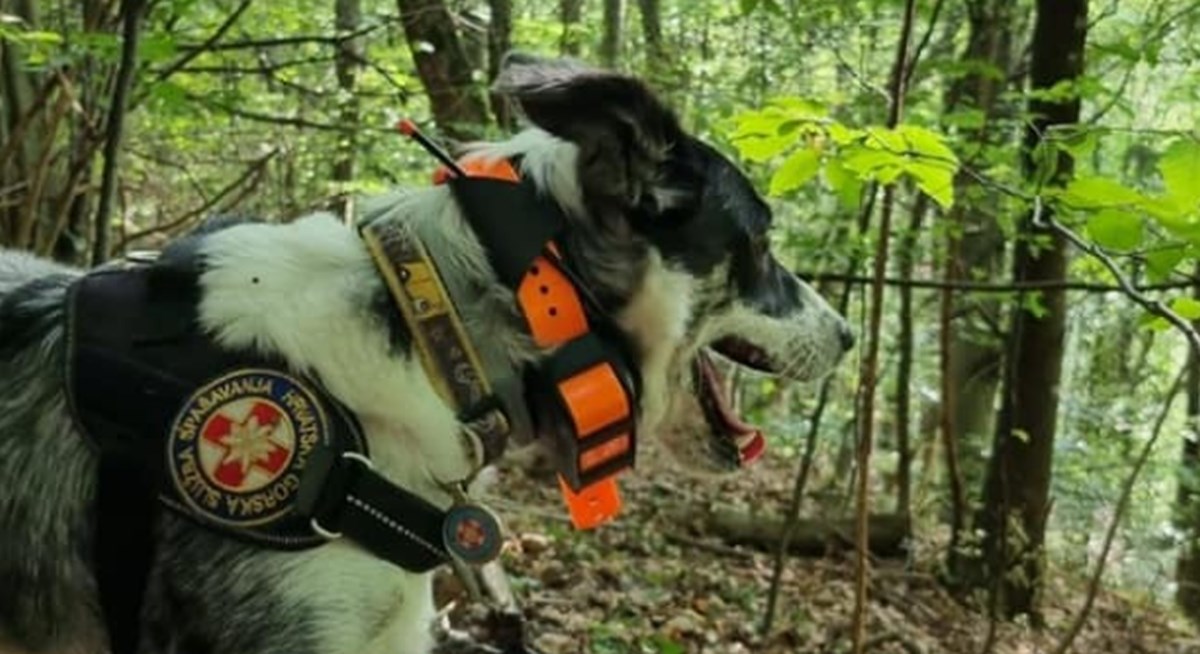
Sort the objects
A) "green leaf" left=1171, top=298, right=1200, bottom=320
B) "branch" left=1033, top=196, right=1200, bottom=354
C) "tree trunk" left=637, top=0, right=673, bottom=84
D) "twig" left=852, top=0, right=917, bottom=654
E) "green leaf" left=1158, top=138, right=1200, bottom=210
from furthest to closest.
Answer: "tree trunk" left=637, top=0, right=673, bottom=84, "twig" left=852, top=0, right=917, bottom=654, "green leaf" left=1171, top=298, right=1200, bottom=320, "branch" left=1033, top=196, right=1200, bottom=354, "green leaf" left=1158, top=138, right=1200, bottom=210

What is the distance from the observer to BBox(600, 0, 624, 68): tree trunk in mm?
10384

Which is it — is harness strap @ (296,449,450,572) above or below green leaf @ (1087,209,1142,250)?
below

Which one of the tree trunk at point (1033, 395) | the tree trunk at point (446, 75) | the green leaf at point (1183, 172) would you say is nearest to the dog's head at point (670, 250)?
the green leaf at point (1183, 172)

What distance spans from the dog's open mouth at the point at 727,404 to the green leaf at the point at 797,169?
544 millimetres

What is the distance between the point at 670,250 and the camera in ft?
8.62

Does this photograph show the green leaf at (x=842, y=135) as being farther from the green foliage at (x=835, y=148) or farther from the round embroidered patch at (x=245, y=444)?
the round embroidered patch at (x=245, y=444)

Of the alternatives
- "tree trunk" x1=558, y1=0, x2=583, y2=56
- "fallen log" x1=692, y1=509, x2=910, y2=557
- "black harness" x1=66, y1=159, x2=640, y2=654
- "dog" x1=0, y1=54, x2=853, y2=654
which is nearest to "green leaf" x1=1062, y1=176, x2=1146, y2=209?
"dog" x1=0, y1=54, x2=853, y2=654

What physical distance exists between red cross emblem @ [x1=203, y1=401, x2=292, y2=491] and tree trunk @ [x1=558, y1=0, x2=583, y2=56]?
5.98 metres

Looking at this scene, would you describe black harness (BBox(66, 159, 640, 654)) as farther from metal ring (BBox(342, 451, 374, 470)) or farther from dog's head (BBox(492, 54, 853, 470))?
dog's head (BBox(492, 54, 853, 470))

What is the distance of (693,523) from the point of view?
27.7ft

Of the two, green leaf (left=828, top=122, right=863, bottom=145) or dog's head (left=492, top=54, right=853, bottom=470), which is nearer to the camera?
dog's head (left=492, top=54, right=853, bottom=470)

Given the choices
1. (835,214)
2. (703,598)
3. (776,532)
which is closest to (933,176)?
(703,598)

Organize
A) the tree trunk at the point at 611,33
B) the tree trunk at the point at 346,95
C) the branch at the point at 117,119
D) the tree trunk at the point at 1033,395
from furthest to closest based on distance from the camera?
the tree trunk at the point at 611,33
the tree trunk at the point at 346,95
the tree trunk at the point at 1033,395
the branch at the point at 117,119

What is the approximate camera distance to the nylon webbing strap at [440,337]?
7.59 ft
